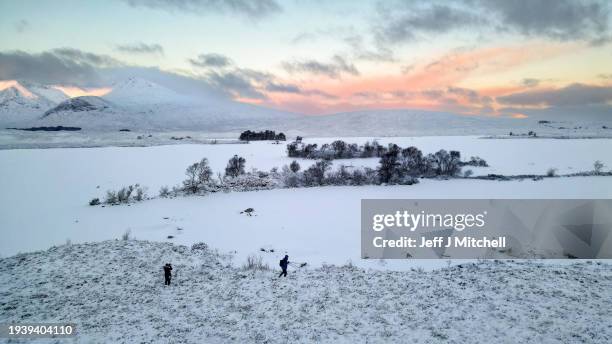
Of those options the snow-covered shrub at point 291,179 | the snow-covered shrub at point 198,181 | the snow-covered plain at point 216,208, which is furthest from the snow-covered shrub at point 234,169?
the snow-covered shrub at point 291,179

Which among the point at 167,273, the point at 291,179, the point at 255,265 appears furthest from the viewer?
the point at 291,179

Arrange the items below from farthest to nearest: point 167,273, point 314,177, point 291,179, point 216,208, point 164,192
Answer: point 314,177
point 291,179
point 164,192
point 216,208
point 167,273

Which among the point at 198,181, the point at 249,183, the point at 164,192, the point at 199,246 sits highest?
the point at 198,181

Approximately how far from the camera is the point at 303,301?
9484 millimetres

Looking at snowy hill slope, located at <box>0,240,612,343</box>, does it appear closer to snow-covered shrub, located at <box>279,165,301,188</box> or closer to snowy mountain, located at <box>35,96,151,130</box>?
snow-covered shrub, located at <box>279,165,301,188</box>

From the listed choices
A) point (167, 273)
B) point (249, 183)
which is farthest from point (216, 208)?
point (167, 273)

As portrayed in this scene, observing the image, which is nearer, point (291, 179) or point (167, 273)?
point (167, 273)

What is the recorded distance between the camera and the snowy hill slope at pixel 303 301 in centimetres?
800

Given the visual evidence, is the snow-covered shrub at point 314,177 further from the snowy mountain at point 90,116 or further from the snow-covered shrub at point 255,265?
the snowy mountain at point 90,116

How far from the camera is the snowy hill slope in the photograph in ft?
26.2

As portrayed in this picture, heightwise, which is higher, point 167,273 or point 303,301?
point 167,273

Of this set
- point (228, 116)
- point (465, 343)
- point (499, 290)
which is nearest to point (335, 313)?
point (465, 343)

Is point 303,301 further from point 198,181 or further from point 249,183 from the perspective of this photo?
point 198,181

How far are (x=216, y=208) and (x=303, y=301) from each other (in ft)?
37.4
